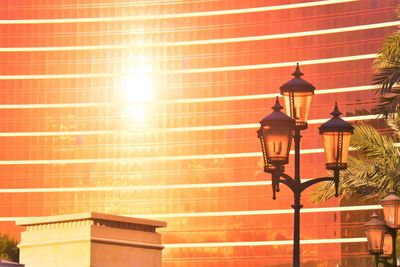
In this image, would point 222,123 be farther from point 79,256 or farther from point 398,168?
point 398,168

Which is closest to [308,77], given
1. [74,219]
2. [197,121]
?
[197,121]

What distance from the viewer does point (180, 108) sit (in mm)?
142625

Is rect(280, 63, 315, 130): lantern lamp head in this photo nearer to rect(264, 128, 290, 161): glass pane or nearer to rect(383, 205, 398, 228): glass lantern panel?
rect(264, 128, 290, 161): glass pane

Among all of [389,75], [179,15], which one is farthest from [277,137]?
[179,15]

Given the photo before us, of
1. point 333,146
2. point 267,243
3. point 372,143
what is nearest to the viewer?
point 333,146

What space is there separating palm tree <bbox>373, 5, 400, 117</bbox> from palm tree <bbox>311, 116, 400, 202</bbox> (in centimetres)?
106

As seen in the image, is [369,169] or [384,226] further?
[384,226]

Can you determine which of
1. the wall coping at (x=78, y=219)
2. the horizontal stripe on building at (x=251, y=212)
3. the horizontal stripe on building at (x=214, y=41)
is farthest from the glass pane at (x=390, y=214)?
the horizontal stripe on building at (x=214, y=41)

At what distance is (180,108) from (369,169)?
112m

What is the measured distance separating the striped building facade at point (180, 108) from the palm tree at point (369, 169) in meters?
102

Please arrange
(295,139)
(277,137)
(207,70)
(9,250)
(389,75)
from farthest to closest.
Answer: (207,70)
(9,250)
(389,75)
(295,139)
(277,137)

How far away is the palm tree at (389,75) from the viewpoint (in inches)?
1153

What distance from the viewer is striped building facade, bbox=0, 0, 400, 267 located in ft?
444

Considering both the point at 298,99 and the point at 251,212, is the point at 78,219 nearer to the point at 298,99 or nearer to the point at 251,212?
the point at 298,99
